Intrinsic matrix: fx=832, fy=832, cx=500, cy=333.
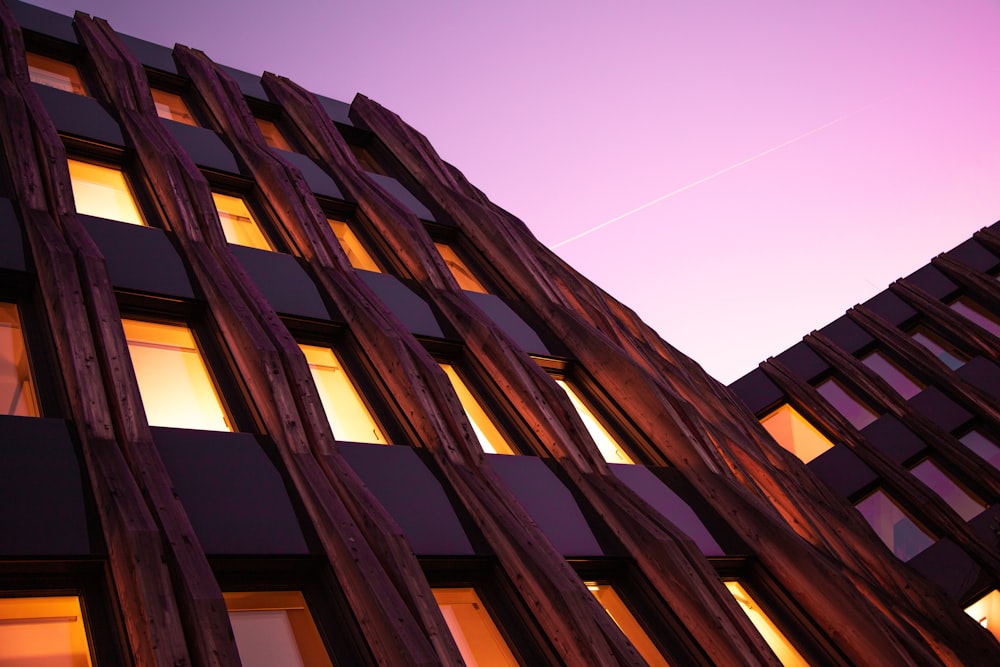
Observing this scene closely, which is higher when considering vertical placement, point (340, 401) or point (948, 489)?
point (340, 401)

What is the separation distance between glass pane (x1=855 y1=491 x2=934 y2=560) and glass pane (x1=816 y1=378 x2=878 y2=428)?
7.81 feet

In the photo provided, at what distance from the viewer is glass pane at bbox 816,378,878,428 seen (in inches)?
738

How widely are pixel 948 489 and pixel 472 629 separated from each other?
1315 centimetres

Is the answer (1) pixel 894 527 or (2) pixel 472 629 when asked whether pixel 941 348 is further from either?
(2) pixel 472 629

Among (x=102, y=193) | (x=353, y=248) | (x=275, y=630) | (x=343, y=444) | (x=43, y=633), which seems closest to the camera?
(x=43, y=633)

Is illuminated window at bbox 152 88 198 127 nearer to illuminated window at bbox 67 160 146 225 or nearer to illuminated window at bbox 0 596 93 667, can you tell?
illuminated window at bbox 67 160 146 225

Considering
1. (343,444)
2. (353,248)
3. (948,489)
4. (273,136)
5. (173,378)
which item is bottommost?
(948,489)

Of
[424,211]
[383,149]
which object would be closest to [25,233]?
[424,211]

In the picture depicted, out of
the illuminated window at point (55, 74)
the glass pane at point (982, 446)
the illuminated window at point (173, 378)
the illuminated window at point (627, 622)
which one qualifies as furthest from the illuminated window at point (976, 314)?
the illuminated window at point (55, 74)

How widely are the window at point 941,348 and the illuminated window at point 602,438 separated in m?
12.3

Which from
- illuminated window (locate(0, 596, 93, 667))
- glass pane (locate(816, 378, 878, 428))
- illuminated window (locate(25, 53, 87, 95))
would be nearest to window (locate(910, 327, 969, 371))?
glass pane (locate(816, 378, 878, 428))

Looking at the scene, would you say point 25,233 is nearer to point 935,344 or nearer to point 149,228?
point 149,228

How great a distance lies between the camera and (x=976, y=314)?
21656 mm

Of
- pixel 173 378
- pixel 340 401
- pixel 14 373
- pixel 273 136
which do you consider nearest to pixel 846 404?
pixel 273 136
